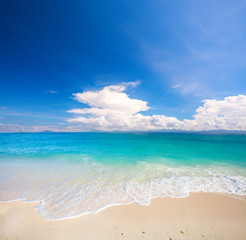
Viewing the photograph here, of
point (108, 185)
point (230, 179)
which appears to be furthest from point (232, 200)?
point (108, 185)

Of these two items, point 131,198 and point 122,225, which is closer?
point 122,225

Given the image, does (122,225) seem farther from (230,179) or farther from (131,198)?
(230,179)

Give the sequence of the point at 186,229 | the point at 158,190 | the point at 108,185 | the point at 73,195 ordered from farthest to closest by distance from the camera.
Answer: the point at 108,185, the point at 158,190, the point at 73,195, the point at 186,229

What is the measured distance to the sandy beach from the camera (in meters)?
3.88

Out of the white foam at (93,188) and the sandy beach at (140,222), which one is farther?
the white foam at (93,188)

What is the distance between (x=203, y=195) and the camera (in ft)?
21.0

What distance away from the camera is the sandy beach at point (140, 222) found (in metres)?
3.88

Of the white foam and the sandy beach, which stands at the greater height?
the sandy beach

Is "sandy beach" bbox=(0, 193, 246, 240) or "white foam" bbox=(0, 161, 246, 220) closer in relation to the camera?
"sandy beach" bbox=(0, 193, 246, 240)

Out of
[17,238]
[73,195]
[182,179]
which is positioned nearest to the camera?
[17,238]

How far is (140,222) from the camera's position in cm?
443

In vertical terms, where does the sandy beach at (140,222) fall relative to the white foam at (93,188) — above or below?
above

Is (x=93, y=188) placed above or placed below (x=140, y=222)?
below

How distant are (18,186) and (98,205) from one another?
626 cm
